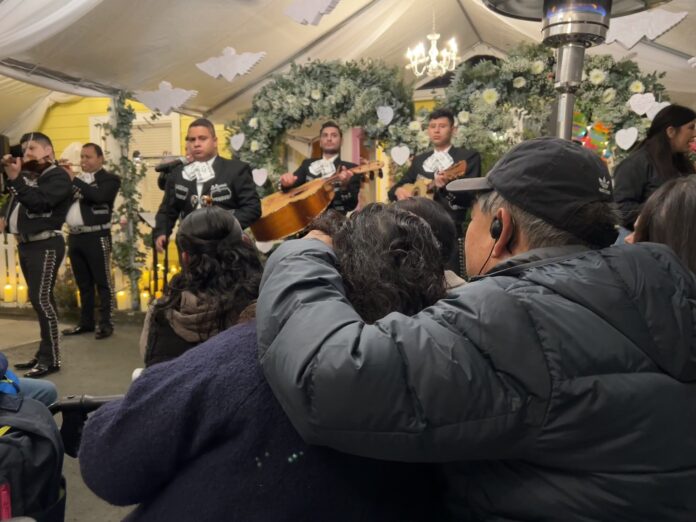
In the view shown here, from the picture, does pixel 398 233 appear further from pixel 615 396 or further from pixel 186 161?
pixel 186 161

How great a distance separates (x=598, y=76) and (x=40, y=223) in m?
4.79

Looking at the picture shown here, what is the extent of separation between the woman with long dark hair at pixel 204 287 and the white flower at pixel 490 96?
3934mm

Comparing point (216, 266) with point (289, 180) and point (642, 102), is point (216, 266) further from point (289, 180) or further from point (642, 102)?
point (642, 102)

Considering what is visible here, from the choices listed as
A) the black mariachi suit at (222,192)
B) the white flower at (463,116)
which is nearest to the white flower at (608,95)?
the white flower at (463,116)

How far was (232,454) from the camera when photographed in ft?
3.06

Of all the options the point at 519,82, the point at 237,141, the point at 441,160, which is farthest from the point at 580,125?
the point at 237,141

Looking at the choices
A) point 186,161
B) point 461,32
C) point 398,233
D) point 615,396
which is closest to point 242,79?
point 186,161

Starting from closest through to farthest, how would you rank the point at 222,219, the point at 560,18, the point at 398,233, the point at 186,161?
the point at 398,233 < the point at 222,219 < the point at 560,18 < the point at 186,161

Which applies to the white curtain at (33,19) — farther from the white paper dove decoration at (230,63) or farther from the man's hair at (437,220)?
the man's hair at (437,220)

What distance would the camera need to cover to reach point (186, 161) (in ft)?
15.4

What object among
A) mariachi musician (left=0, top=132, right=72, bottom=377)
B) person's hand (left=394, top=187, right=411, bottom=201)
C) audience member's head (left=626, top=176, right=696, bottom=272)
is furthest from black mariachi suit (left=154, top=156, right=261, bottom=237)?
audience member's head (left=626, top=176, right=696, bottom=272)

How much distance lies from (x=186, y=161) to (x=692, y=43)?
497cm

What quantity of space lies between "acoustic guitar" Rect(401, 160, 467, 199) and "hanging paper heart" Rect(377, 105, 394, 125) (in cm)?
131

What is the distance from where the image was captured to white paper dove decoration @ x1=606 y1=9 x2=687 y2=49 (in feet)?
14.6
